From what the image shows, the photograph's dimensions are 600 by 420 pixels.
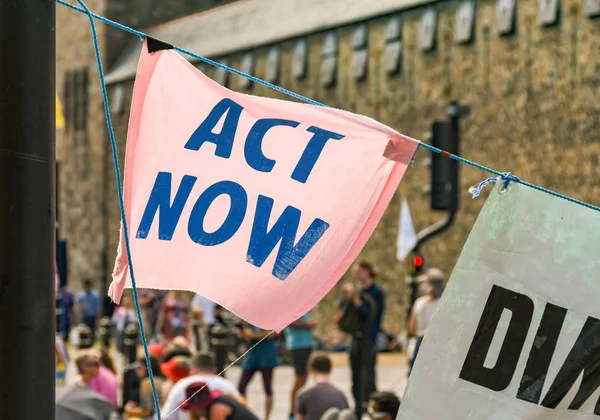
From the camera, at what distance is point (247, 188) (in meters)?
4.46

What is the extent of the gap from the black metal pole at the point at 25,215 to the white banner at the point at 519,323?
38.0 inches

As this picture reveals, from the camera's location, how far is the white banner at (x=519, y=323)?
3980 mm

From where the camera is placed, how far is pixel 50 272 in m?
3.91

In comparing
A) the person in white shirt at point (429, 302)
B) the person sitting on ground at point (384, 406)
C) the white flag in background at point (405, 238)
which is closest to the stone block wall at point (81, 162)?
the white flag in background at point (405, 238)

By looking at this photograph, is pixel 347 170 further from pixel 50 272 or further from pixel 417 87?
pixel 417 87

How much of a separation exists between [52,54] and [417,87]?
2519 centimetres

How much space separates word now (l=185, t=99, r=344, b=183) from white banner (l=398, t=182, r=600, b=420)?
24.0 inches

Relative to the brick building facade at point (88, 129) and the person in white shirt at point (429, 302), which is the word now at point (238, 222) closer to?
the person in white shirt at point (429, 302)

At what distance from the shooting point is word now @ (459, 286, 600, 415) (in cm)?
398

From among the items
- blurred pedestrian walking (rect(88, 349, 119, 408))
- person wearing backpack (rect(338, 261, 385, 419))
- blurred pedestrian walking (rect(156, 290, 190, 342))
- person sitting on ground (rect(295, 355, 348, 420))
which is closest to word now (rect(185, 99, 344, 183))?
person sitting on ground (rect(295, 355, 348, 420))

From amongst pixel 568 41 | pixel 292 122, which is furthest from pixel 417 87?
pixel 292 122

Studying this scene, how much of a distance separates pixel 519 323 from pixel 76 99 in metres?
40.1

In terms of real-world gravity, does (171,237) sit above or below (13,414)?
above

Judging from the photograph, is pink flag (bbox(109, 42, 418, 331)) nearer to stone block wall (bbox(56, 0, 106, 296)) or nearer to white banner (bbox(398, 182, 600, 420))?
white banner (bbox(398, 182, 600, 420))
